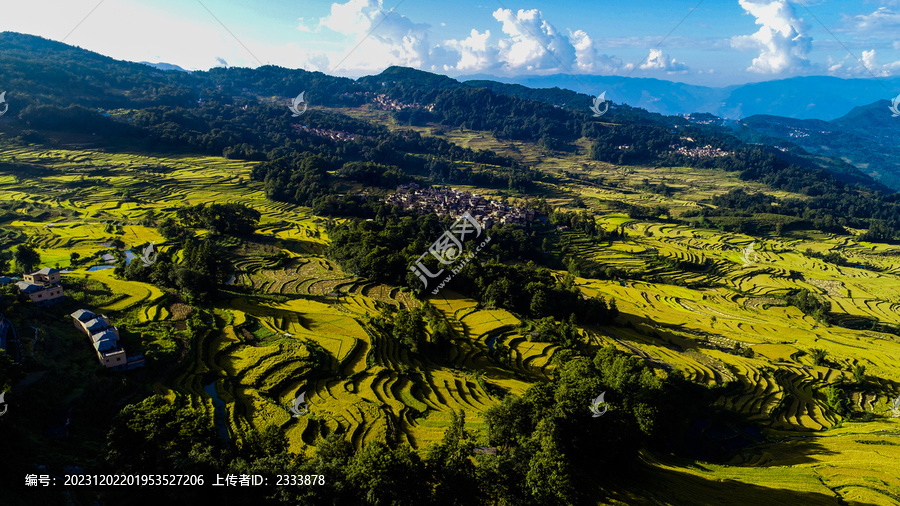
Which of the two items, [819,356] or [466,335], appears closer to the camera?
[466,335]

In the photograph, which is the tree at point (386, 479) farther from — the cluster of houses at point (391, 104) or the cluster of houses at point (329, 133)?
the cluster of houses at point (391, 104)

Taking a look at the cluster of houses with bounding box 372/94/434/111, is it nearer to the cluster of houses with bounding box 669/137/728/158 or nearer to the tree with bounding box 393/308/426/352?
the cluster of houses with bounding box 669/137/728/158

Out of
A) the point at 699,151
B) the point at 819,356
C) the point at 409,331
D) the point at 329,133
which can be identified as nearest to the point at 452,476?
the point at 409,331

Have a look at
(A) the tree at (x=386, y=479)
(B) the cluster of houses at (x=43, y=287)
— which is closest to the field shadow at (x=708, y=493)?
(A) the tree at (x=386, y=479)

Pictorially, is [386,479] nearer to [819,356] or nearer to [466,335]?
[466,335]

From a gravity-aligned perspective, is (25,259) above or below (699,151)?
below

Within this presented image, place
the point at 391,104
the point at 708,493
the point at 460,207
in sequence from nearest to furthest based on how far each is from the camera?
the point at 708,493 → the point at 460,207 → the point at 391,104
